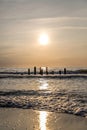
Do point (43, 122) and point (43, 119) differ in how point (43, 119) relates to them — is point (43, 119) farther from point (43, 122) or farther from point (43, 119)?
point (43, 122)

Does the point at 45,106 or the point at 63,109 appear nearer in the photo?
the point at 63,109

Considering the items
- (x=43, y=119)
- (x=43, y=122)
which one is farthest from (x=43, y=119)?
(x=43, y=122)

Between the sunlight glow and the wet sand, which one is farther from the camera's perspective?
the sunlight glow

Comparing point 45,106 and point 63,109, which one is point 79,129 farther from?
point 45,106

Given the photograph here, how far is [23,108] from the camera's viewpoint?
61.7ft

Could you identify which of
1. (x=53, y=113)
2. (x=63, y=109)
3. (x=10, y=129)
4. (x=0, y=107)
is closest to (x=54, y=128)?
(x=10, y=129)

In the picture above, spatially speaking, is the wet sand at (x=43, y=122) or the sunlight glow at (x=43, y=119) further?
the sunlight glow at (x=43, y=119)

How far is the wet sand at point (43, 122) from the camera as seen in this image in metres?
12.7

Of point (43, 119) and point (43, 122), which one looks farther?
point (43, 119)

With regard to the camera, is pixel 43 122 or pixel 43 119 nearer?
pixel 43 122

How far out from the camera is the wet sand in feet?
41.5

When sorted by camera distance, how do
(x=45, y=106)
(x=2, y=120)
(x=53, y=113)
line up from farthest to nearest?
(x=45, y=106)
(x=53, y=113)
(x=2, y=120)

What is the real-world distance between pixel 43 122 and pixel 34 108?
191 inches

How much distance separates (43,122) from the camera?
1383 centimetres
